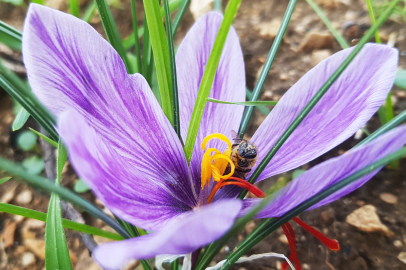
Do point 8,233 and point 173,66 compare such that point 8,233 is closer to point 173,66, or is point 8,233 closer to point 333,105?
point 173,66

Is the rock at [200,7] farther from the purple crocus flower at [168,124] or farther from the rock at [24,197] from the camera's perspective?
the rock at [24,197]

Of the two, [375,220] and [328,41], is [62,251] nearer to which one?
[375,220]

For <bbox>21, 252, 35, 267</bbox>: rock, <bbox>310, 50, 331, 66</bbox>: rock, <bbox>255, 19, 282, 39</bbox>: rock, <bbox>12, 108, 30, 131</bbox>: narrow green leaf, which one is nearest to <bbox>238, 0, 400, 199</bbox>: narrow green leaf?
<bbox>12, 108, 30, 131</bbox>: narrow green leaf

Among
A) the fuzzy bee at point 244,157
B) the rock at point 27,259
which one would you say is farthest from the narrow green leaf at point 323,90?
the rock at point 27,259

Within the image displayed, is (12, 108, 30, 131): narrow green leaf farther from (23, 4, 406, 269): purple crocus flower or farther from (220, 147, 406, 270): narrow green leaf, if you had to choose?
(220, 147, 406, 270): narrow green leaf

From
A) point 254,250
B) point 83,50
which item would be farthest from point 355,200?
point 83,50
